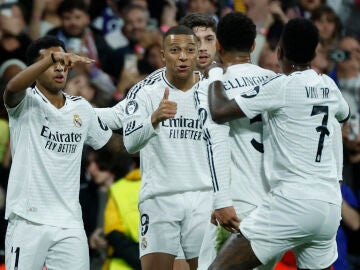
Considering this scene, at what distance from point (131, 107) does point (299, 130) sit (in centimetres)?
152

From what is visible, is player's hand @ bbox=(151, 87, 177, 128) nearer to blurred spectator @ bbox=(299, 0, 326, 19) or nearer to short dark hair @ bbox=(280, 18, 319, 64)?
short dark hair @ bbox=(280, 18, 319, 64)

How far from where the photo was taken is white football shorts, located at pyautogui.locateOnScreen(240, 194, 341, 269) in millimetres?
6262

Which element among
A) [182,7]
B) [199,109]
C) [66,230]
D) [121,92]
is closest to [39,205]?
[66,230]

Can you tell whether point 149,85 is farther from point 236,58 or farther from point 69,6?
point 69,6

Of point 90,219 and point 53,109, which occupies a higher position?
point 53,109

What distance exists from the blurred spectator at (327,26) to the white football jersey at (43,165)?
6.10 metres

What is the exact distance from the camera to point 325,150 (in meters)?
6.39

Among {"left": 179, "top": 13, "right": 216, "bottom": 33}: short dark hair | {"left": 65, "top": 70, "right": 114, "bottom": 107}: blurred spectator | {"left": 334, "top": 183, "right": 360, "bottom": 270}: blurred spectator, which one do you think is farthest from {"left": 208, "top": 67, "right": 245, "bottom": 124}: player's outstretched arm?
{"left": 65, "top": 70, "right": 114, "bottom": 107}: blurred spectator

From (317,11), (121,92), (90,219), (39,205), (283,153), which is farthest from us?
(317,11)

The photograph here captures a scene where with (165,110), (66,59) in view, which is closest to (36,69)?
(66,59)

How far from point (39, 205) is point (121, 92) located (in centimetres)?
473

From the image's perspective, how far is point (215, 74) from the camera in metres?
6.56

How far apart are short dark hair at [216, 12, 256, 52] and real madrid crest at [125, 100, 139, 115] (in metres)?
0.98

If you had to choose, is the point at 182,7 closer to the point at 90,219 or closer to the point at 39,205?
the point at 90,219
